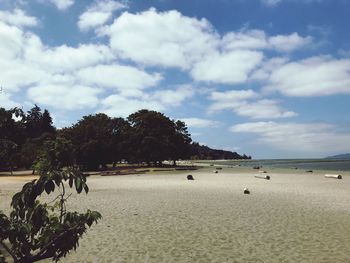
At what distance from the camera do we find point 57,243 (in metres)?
4.96

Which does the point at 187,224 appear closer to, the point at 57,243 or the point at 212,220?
the point at 212,220

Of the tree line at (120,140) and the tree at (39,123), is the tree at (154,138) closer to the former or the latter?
the tree line at (120,140)

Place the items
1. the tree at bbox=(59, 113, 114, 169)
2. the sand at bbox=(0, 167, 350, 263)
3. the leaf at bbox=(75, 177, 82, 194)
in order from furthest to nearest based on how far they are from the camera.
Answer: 1. the tree at bbox=(59, 113, 114, 169)
2. the sand at bbox=(0, 167, 350, 263)
3. the leaf at bbox=(75, 177, 82, 194)

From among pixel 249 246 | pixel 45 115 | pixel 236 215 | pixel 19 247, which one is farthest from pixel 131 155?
pixel 19 247

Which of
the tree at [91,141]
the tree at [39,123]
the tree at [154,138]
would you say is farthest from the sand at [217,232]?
the tree at [39,123]

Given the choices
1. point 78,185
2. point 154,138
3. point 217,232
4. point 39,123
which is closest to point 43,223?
point 78,185

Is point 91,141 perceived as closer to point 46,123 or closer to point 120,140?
point 120,140

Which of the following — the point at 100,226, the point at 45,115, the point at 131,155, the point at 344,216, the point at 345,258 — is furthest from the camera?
the point at 45,115

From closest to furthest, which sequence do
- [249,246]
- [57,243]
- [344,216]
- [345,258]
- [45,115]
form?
[57,243], [345,258], [249,246], [344,216], [45,115]

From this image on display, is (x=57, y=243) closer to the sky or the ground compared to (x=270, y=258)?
closer to the sky

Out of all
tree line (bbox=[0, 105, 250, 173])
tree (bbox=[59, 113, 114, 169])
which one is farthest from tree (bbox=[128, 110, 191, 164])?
tree (bbox=[59, 113, 114, 169])

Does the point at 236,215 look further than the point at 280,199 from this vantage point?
No

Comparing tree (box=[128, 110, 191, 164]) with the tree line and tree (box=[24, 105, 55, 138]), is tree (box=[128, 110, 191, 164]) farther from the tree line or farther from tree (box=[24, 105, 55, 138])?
tree (box=[24, 105, 55, 138])

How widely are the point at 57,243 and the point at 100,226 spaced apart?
1054 cm
